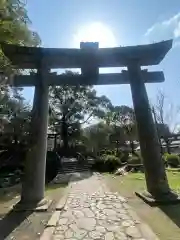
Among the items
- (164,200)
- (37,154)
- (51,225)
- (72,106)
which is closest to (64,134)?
(72,106)

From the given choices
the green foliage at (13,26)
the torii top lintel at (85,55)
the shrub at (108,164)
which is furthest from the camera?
the shrub at (108,164)

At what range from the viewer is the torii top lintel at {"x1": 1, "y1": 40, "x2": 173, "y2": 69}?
858 centimetres

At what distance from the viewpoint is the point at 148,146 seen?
8.10m

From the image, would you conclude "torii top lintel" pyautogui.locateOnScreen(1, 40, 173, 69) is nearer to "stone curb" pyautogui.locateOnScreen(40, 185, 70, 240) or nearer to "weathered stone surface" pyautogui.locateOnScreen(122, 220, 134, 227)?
"stone curb" pyautogui.locateOnScreen(40, 185, 70, 240)

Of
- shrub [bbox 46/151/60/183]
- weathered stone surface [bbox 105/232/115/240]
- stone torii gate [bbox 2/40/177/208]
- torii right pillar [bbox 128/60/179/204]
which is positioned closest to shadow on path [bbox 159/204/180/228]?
torii right pillar [bbox 128/60/179/204]

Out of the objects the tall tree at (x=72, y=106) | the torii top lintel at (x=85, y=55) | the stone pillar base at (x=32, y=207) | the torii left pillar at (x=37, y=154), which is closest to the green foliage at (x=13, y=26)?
the torii top lintel at (x=85, y=55)

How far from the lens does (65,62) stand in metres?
8.91

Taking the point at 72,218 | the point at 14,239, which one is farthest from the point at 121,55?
the point at 14,239

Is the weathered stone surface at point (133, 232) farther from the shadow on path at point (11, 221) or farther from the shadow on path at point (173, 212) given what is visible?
the shadow on path at point (11, 221)

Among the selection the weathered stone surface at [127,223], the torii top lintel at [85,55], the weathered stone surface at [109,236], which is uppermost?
the torii top lintel at [85,55]

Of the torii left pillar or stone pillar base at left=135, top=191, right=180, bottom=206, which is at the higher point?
the torii left pillar

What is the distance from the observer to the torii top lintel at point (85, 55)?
8.58 m

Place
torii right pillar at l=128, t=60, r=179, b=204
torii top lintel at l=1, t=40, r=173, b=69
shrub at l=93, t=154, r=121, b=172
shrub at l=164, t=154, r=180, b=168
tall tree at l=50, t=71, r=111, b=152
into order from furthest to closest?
tall tree at l=50, t=71, r=111, b=152
shrub at l=93, t=154, r=121, b=172
shrub at l=164, t=154, r=180, b=168
torii top lintel at l=1, t=40, r=173, b=69
torii right pillar at l=128, t=60, r=179, b=204

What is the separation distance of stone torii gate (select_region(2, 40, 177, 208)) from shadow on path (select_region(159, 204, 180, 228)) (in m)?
0.51
